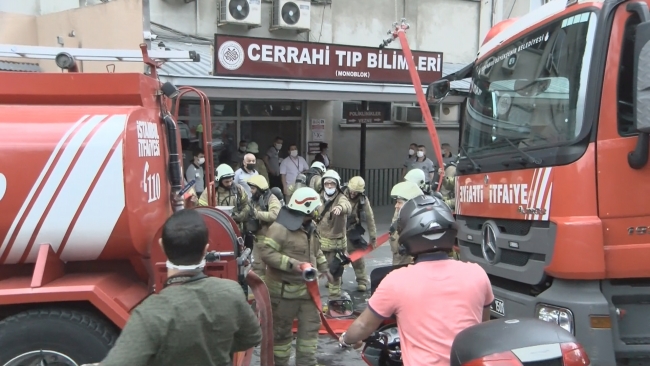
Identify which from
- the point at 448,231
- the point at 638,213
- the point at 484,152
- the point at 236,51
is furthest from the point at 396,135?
the point at 448,231

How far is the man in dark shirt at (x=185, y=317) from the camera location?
206cm

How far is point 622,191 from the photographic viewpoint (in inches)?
134

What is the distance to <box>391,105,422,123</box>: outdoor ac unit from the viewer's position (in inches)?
589

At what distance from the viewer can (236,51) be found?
9.48 metres

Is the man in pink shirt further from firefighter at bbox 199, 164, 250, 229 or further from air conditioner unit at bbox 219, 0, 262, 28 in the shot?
air conditioner unit at bbox 219, 0, 262, 28

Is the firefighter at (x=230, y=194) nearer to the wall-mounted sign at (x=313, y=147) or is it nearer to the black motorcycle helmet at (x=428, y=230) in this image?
the black motorcycle helmet at (x=428, y=230)

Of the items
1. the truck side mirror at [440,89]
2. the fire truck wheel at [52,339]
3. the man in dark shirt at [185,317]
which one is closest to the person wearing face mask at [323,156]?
the truck side mirror at [440,89]

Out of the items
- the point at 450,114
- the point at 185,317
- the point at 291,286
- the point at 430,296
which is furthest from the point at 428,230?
the point at 450,114

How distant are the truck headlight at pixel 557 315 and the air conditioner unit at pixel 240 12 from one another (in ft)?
33.5

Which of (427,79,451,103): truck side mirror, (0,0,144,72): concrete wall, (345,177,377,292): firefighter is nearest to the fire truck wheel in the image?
(427,79,451,103): truck side mirror

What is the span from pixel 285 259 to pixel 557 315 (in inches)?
79.9

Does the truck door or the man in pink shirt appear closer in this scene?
the man in pink shirt

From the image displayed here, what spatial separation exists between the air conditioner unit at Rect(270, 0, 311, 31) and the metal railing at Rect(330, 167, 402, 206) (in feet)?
12.9

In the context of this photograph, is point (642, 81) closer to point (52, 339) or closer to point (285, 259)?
point (285, 259)
